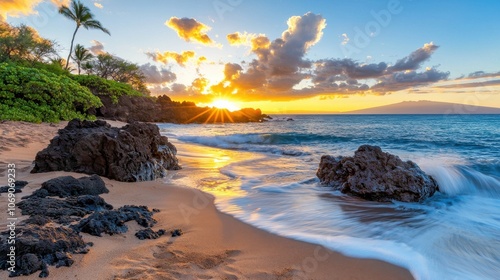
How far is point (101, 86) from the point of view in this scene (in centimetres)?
2453

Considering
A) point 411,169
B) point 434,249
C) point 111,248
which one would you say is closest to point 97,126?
point 111,248

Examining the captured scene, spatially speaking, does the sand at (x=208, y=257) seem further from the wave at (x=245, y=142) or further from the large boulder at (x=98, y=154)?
the wave at (x=245, y=142)

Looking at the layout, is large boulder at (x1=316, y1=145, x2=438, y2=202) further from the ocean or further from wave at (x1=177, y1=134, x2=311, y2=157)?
wave at (x1=177, y1=134, x2=311, y2=157)

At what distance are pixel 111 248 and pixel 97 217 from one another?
617mm

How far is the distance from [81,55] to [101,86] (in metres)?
15.7

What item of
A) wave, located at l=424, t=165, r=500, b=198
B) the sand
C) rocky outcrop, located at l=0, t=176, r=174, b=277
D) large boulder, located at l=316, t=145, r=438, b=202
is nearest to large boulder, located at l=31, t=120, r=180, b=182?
rocky outcrop, located at l=0, t=176, r=174, b=277

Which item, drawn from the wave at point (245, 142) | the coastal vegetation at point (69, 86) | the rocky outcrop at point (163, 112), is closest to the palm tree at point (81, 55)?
the coastal vegetation at point (69, 86)

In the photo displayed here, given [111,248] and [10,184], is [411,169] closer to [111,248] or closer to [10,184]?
[111,248]

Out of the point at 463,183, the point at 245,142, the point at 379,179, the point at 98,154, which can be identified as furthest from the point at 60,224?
the point at 245,142

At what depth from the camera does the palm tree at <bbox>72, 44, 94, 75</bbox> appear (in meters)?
35.5

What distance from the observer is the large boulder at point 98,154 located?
562 cm

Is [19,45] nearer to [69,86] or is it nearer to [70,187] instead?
A: [69,86]

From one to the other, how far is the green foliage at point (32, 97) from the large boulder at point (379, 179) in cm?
1252

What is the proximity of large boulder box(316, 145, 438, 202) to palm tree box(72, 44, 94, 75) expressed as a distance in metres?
39.7
